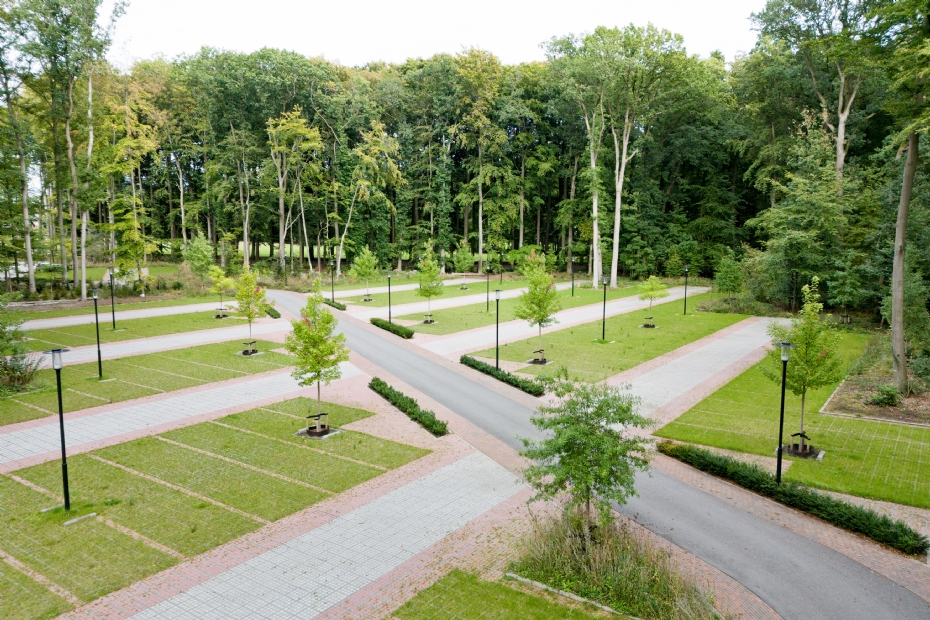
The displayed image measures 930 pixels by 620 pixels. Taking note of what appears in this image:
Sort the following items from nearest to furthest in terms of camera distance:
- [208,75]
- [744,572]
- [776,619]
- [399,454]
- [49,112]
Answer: [776,619], [744,572], [399,454], [49,112], [208,75]

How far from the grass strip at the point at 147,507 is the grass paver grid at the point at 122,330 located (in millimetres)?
15786

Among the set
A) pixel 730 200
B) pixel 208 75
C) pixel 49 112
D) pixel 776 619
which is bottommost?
pixel 776 619

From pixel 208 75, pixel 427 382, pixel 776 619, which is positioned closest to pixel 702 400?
pixel 427 382

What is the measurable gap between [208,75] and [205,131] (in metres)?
5.75

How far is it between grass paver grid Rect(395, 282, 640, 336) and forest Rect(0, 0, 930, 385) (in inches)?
244

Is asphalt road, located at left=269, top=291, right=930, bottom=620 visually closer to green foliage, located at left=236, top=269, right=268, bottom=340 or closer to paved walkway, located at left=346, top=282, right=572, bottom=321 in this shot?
green foliage, located at left=236, top=269, right=268, bottom=340

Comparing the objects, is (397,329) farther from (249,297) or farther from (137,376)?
(137,376)

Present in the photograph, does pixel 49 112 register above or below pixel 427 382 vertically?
above

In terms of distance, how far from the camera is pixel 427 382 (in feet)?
70.2

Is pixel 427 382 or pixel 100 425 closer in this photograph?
pixel 100 425

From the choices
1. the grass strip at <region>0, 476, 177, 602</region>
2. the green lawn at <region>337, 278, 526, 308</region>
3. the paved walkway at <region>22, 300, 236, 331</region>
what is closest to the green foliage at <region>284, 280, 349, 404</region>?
the grass strip at <region>0, 476, 177, 602</region>

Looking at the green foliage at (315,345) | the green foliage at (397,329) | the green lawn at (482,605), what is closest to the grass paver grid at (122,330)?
the green foliage at (397,329)

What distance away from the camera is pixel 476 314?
36.2m

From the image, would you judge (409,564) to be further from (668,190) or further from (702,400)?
(668,190)
